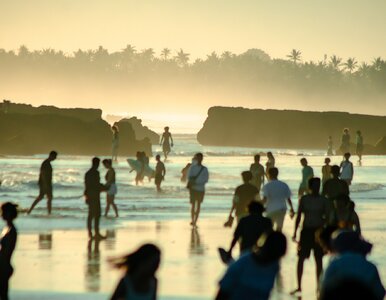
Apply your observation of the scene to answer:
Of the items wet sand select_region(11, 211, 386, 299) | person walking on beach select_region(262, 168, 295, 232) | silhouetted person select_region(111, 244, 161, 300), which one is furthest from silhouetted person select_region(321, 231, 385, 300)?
person walking on beach select_region(262, 168, 295, 232)

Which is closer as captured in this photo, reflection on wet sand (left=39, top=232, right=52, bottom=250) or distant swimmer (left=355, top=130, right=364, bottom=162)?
reflection on wet sand (left=39, top=232, right=52, bottom=250)

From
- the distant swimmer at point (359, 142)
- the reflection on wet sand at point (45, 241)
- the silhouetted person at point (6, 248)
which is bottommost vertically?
the reflection on wet sand at point (45, 241)

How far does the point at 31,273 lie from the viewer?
52.9 feet

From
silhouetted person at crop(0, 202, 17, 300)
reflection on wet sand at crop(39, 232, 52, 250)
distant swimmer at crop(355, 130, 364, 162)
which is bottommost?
reflection on wet sand at crop(39, 232, 52, 250)

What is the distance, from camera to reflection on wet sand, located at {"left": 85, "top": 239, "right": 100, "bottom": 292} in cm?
1470

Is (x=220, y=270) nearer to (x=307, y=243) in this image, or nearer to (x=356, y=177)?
(x=307, y=243)

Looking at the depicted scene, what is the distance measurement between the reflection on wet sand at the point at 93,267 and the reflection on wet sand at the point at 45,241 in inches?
27.8

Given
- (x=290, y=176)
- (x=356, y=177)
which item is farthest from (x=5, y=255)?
(x=290, y=176)

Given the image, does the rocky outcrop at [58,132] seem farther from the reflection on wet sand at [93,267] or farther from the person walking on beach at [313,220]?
the person walking on beach at [313,220]

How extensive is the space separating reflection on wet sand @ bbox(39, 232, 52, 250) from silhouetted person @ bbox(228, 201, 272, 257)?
8388 mm

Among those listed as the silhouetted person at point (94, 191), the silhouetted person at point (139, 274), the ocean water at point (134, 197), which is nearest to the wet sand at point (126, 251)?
the silhouetted person at point (94, 191)

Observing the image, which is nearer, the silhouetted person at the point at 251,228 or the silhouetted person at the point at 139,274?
the silhouetted person at the point at 139,274

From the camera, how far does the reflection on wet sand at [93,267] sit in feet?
48.2

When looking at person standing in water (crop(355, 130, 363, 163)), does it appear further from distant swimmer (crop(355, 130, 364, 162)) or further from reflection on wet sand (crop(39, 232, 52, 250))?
reflection on wet sand (crop(39, 232, 52, 250))
